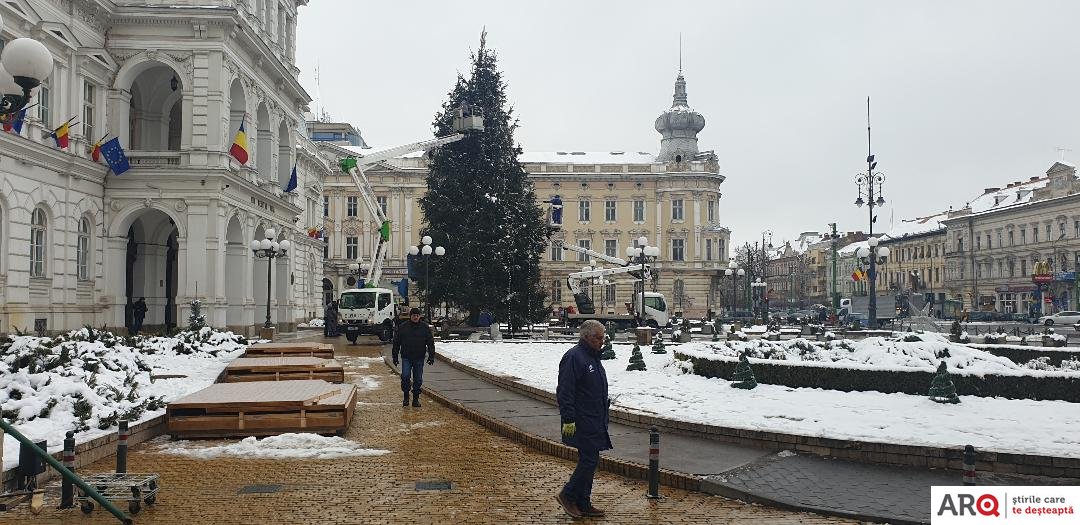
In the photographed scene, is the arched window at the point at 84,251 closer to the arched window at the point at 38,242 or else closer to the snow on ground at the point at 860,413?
the arched window at the point at 38,242

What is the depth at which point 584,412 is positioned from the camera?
7523 millimetres

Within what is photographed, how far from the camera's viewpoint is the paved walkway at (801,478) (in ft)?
25.0

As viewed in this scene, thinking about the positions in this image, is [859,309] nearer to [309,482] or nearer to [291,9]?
[291,9]

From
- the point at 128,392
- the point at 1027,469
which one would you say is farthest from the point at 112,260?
the point at 1027,469

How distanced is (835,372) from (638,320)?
103 ft

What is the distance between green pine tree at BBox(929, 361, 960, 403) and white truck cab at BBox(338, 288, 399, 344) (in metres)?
26.0

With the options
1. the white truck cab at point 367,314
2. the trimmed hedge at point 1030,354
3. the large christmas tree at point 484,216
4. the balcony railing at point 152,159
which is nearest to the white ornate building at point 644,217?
the large christmas tree at point 484,216

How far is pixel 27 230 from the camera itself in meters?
26.7

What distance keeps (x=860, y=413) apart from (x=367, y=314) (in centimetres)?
2738

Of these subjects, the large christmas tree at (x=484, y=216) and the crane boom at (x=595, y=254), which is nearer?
the large christmas tree at (x=484, y=216)

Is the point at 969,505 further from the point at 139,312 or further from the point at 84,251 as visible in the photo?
the point at 139,312

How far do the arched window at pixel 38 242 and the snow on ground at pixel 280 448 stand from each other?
2012cm

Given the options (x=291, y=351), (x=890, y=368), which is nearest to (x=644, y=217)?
(x=291, y=351)

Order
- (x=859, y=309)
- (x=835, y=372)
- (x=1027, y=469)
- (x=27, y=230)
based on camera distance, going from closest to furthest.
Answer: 1. (x=1027, y=469)
2. (x=835, y=372)
3. (x=27, y=230)
4. (x=859, y=309)
